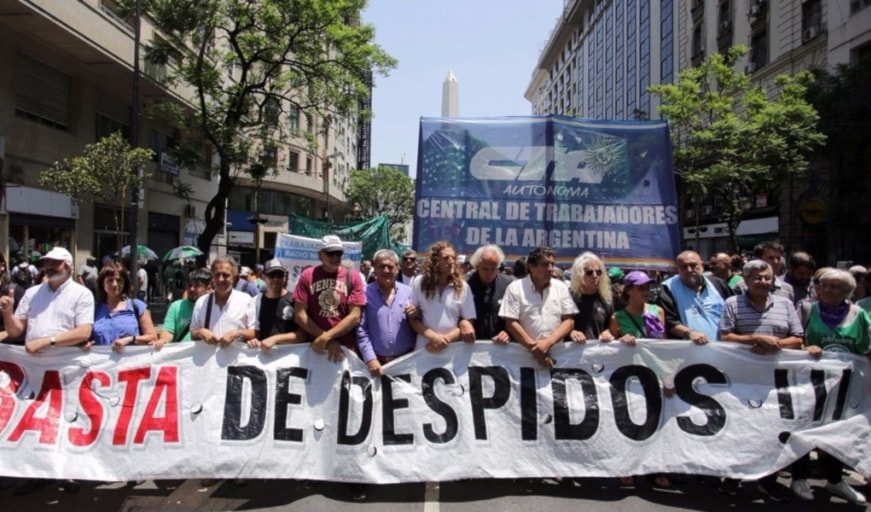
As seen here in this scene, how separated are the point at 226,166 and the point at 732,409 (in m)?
17.4

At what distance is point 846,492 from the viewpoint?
427cm

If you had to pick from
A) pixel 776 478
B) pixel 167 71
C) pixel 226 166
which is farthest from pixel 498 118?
pixel 167 71

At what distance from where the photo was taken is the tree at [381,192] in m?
60.8

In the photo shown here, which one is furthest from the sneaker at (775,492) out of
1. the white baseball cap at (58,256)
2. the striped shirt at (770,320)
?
the white baseball cap at (58,256)

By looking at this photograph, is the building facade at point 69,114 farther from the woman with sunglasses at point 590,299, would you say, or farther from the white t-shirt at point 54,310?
the woman with sunglasses at point 590,299

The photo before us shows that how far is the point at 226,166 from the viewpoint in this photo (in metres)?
19.0

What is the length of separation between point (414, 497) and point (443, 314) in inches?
52.0

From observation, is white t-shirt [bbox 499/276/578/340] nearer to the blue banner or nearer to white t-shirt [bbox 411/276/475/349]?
white t-shirt [bbox 411/276/475/349]

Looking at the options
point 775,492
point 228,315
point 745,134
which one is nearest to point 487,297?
point 228,315

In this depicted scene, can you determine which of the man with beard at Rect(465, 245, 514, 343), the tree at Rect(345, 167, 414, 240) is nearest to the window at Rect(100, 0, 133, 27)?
the man with beard at Rect(465, 245, 514, 343)

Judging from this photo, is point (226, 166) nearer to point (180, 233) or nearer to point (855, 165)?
point (180, 233)

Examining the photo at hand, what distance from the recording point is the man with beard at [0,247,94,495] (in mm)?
4387

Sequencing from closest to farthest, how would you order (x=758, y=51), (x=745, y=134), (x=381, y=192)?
(x=745, y=134)
(x=758, y=51)
(x=381, y=192)

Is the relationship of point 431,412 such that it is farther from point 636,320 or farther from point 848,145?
point 848,145
